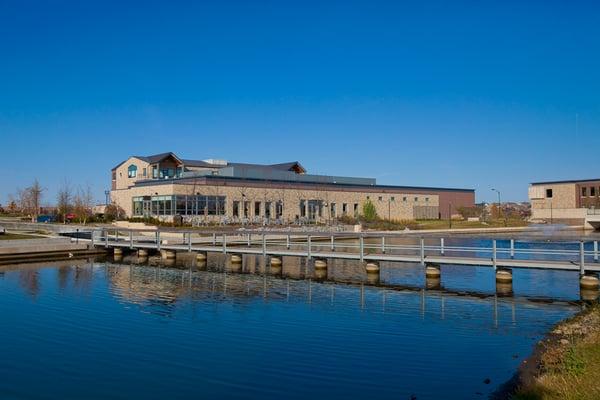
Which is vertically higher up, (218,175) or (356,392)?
(218,175)

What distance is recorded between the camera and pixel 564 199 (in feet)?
289

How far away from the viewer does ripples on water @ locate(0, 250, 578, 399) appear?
35.0ft

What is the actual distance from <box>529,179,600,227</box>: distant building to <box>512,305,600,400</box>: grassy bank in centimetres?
7644

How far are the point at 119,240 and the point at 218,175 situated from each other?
22.3 meters

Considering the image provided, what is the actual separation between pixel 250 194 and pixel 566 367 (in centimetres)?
5204

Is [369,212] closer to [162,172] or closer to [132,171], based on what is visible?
[162,172]

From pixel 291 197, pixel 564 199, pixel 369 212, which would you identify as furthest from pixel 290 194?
pixel 564 199

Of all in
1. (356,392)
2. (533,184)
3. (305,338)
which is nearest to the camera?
(356,392)

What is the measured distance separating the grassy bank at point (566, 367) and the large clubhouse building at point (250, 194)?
45.0 m

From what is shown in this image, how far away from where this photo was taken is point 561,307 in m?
18.0

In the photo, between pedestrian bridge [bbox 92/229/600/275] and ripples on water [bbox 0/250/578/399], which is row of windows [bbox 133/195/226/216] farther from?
ripples on water [bbox 0/250/578/399]

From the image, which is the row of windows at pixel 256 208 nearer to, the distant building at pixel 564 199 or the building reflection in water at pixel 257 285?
the building reflection in water at pixel 257 285

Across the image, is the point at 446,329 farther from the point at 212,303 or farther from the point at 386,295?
the point at 212,303

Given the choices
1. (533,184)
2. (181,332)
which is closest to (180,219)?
(181,332)
